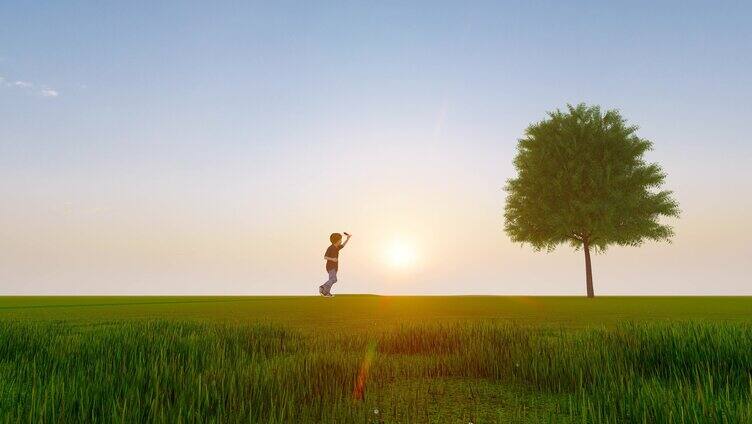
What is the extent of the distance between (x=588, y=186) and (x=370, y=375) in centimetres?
3713

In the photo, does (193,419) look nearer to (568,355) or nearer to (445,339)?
(568,355)

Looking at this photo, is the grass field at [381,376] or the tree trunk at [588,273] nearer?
the grass field at [381,376]

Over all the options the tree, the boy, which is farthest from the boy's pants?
the tree

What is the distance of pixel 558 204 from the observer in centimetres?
4038

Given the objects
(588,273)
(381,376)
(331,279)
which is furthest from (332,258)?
(588,273)

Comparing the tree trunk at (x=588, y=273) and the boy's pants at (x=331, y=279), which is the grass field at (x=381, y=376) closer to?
the boy's pants at (x=331, y=279)

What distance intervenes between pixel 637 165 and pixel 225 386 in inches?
1633

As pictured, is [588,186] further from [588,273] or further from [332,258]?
[332,258]

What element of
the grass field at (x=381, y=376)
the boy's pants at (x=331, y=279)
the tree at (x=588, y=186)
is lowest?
the grass field at (x=381, y=376)

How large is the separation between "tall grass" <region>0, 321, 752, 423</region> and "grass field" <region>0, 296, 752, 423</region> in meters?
0.02

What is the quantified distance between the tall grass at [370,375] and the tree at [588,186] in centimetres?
3111

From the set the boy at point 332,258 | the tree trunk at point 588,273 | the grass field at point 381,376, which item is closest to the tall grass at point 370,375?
the grass field at point 381,376

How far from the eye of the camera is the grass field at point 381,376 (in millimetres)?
4199

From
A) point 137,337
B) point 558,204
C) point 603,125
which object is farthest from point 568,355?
point 603,125
